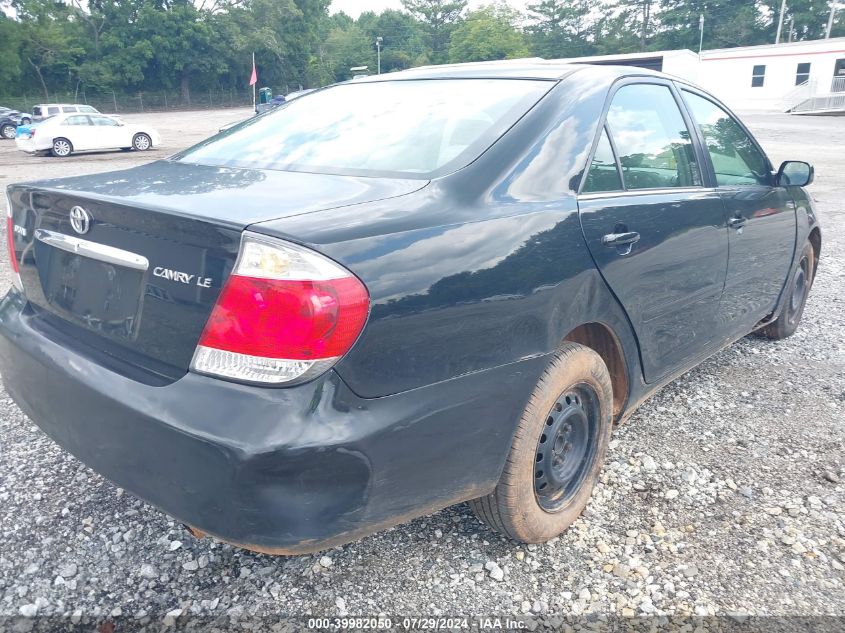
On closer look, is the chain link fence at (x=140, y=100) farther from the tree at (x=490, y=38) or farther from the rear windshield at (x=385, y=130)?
the rear windshield at (x=385, y=130)

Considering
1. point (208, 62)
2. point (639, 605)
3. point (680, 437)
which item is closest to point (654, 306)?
point (680, 437)

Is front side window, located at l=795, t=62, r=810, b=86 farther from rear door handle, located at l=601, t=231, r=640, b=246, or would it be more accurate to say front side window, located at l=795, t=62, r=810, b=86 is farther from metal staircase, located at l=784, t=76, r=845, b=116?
rear door handle, located at l=601, t=231, r=640, b=246

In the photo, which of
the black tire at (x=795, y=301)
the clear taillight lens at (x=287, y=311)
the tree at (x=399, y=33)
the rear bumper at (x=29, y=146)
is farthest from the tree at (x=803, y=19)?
the clear taillight lens at (x=287, y=311)

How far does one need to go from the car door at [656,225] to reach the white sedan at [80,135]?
70.1ft

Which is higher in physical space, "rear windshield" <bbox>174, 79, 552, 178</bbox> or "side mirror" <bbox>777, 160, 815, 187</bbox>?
"rear windshield" <bbox>174, 79, 552, 178</bbox>

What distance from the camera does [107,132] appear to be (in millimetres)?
21328

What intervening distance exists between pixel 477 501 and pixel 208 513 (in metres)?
0.93

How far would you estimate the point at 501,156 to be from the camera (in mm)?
2113

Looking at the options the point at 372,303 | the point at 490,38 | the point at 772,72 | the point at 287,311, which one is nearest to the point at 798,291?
the point at 372,303

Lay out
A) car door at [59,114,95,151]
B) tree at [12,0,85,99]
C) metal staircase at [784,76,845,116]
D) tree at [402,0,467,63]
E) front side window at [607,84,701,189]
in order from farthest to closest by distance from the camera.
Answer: tree at [402,0,467,63], tree at [12,0,85,99], metal staircase at [784,76,845,116], car door at [59,114,95,151], front side window at [607,84,701,189]

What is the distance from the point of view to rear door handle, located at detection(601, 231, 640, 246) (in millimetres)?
2285

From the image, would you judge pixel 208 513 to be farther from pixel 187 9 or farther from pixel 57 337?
pixel 187 9

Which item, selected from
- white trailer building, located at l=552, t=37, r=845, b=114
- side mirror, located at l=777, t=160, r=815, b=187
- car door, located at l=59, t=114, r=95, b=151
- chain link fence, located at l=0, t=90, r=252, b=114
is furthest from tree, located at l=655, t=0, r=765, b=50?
side mirror, located at l=777, t=160, r=815, b=187

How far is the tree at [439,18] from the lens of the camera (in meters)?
93.6
